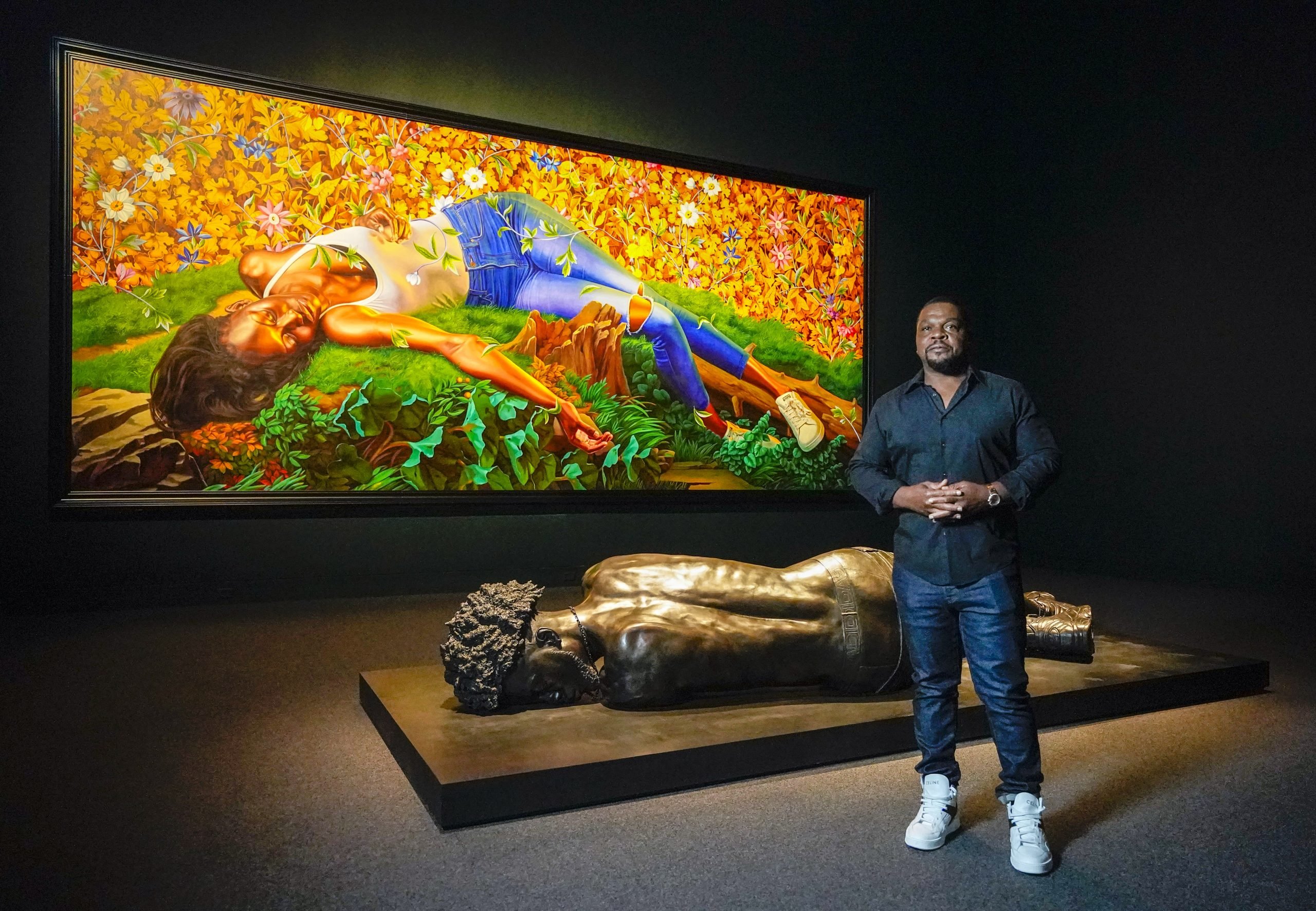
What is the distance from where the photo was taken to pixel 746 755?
2.72 m

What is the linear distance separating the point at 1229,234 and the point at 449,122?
5.50 m

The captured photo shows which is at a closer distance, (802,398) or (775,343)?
(775,343)

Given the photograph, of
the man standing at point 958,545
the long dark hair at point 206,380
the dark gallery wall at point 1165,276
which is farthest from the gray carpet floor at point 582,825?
the dark gallery wall at point 1165,276

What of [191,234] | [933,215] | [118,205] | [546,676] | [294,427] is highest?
[933,215]

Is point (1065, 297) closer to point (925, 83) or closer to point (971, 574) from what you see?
point (925, 83)

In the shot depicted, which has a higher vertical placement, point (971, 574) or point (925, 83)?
point (925, 83)

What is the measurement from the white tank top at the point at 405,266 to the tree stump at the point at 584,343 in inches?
21.6

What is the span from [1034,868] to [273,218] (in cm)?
524

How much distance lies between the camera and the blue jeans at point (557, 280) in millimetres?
6164

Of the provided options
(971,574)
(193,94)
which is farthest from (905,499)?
Result: (193,94)

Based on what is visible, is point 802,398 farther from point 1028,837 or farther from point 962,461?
point 1028,837

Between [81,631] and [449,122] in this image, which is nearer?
[81,631]

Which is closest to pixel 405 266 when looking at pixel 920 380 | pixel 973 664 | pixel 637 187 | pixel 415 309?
pixel 415 309

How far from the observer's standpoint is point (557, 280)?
253 inches
